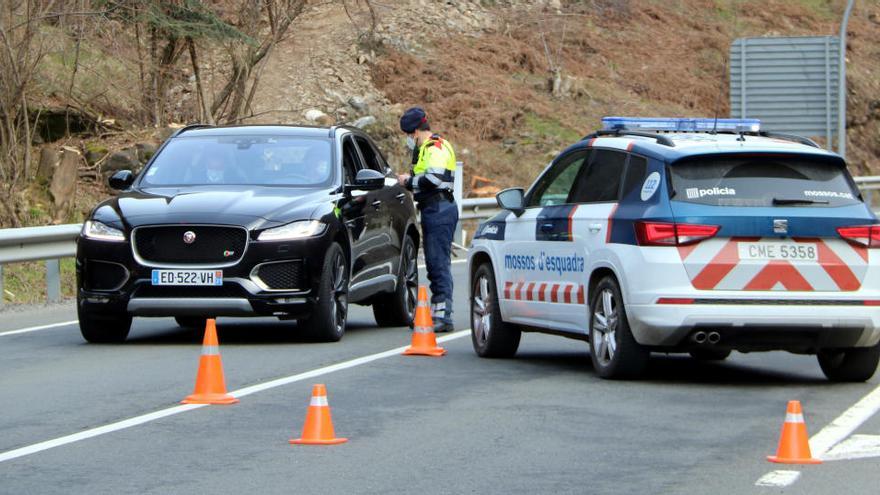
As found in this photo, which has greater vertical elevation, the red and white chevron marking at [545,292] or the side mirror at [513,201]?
the side mirror at [513,201]

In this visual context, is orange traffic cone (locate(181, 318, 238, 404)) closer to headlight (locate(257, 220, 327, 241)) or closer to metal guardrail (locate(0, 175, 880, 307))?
headlight (locate(257, 220, 327, 241))

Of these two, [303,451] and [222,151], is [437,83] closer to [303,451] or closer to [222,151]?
[222,151]

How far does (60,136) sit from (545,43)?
56.7ft

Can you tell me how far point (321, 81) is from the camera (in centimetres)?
3931

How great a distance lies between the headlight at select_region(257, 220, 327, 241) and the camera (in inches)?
533

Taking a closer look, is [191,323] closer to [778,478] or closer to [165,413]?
[165,413]

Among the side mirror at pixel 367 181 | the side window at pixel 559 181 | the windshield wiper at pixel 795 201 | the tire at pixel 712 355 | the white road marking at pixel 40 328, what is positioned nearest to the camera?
the windshield wiper at pixel 795 201

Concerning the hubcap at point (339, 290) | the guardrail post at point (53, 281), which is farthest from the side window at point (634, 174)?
the guardrail post at point (53, 281)

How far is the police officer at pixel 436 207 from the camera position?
597 inches

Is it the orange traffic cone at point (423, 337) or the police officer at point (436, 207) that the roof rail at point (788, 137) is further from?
the police officer at point (436, 207)

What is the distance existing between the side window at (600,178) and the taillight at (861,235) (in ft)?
4.94

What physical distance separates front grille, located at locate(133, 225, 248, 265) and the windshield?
113cm

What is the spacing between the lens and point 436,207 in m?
15.3

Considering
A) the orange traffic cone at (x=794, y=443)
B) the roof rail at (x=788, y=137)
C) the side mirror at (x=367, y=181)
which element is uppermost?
the roof rail at (x=788, y=137)
